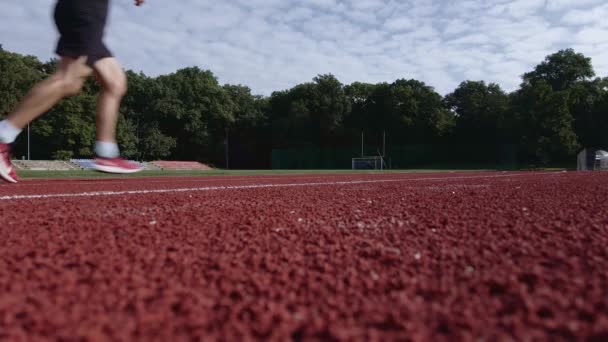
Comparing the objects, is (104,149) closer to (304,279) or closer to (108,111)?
(108,111)

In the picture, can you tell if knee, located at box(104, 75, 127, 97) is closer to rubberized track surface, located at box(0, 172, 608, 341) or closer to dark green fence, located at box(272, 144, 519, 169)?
rubberized track surface, located at box(0, 172, 608, 341)

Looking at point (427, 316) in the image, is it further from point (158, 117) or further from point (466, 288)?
point (158, 117)

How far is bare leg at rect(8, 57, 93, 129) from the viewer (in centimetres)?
290

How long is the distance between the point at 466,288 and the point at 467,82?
59.3m

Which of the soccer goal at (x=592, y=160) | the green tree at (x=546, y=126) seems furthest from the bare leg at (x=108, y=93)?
the green tree at (x=546, y=126)

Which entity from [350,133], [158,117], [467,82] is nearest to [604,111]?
[467,82]

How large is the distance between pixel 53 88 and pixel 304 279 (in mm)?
2502

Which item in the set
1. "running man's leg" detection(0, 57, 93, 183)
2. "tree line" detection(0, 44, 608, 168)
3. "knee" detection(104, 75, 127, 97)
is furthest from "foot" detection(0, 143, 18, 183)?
"tree line" detection(0, 44, 608, 168)

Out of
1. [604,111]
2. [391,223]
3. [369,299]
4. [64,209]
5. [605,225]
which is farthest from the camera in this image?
[604,111]

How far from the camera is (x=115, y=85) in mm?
3211

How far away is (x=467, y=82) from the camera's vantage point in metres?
55.4

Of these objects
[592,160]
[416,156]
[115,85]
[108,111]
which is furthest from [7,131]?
[416,156]

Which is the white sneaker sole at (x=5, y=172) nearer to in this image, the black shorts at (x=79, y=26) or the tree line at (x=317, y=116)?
the black shorts at (x=79, y=26)

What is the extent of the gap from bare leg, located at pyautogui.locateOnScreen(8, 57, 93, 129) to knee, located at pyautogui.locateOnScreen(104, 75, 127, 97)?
0.18 m
